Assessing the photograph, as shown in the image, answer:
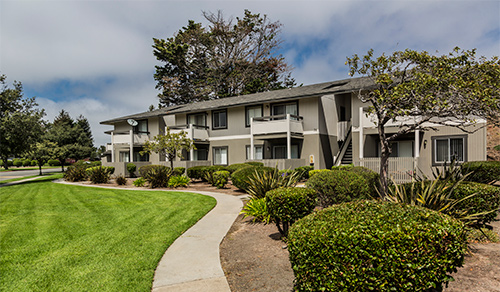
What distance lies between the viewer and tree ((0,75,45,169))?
70.5 ft

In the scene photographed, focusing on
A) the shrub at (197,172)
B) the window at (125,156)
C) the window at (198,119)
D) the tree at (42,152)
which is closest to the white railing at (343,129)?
the shrub at (197,172)

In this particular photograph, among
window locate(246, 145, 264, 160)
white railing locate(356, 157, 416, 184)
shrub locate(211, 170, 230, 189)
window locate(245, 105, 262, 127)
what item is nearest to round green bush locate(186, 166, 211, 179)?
shrub locate(211, 170, 230, 189)

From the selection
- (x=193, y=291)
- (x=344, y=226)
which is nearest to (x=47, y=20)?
(x=193, y=291)

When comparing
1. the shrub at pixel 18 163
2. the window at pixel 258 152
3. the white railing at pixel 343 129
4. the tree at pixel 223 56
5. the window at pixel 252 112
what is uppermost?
the tree at pixel 223 56

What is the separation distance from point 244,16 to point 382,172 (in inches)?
1542

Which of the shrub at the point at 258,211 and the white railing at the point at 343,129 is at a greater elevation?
the white railing at the point at 343,129

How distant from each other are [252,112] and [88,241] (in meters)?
19.5

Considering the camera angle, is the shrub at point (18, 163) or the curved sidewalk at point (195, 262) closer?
the curved sidewalk at point (195, 262)

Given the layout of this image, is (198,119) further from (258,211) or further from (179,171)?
(258,211)

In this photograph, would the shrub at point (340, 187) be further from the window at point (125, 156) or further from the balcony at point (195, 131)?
the window at point (125, 156)

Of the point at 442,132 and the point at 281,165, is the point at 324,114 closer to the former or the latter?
the point at 281,165

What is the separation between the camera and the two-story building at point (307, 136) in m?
18.1

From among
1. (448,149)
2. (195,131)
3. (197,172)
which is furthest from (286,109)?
(448,149)

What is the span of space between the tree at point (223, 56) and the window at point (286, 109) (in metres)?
16.5
